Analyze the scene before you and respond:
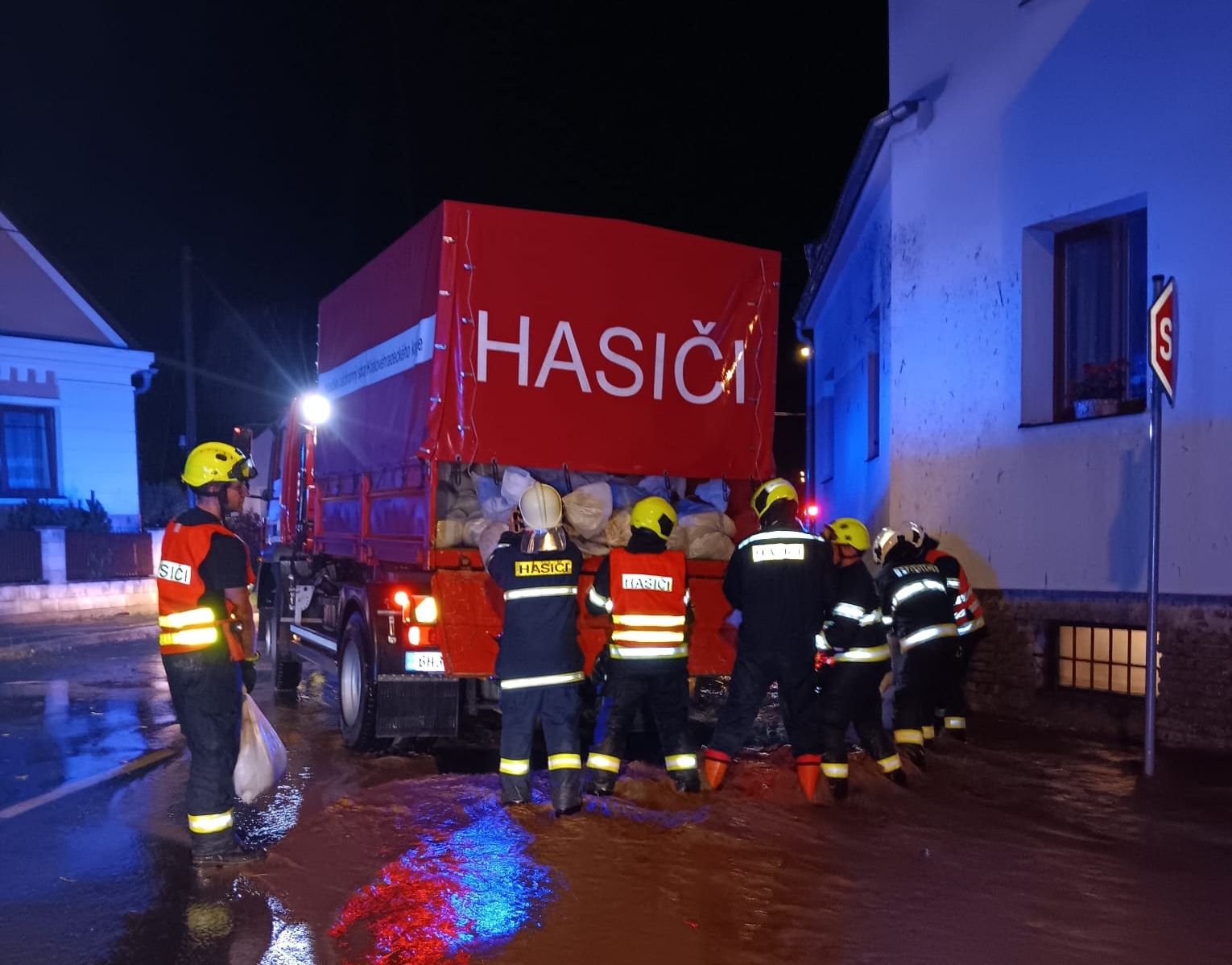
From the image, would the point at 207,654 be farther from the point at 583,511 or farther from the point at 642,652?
the point at 583,511

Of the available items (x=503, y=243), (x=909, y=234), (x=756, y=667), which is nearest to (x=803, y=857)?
(x=756, y=667)

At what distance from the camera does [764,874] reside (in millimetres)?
4738

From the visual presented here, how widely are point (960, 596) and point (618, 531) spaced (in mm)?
2824

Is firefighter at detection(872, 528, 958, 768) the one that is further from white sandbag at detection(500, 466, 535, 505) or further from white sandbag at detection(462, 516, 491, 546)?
white sandbag at detection(462, 516, 491, 546)

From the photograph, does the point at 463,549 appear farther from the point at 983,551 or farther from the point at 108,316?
the point at 108,316

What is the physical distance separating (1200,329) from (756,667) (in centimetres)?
421

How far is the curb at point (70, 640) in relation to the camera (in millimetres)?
13703

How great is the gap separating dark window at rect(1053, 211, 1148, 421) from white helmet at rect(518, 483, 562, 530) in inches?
189

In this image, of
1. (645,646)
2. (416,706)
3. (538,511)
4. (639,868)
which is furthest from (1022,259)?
(639,868)

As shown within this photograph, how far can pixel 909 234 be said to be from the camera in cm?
958

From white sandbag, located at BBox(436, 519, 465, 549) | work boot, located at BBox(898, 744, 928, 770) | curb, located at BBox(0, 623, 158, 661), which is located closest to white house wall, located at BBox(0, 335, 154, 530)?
curb, located at BBox(0, 623, 158, 661)

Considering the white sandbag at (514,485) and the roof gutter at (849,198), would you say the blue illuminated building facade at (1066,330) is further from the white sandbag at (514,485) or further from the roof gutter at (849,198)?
the white sandbag at (514,485)

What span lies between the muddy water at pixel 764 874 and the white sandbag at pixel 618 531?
1475 millimetres

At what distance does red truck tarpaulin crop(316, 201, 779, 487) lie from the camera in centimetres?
670
